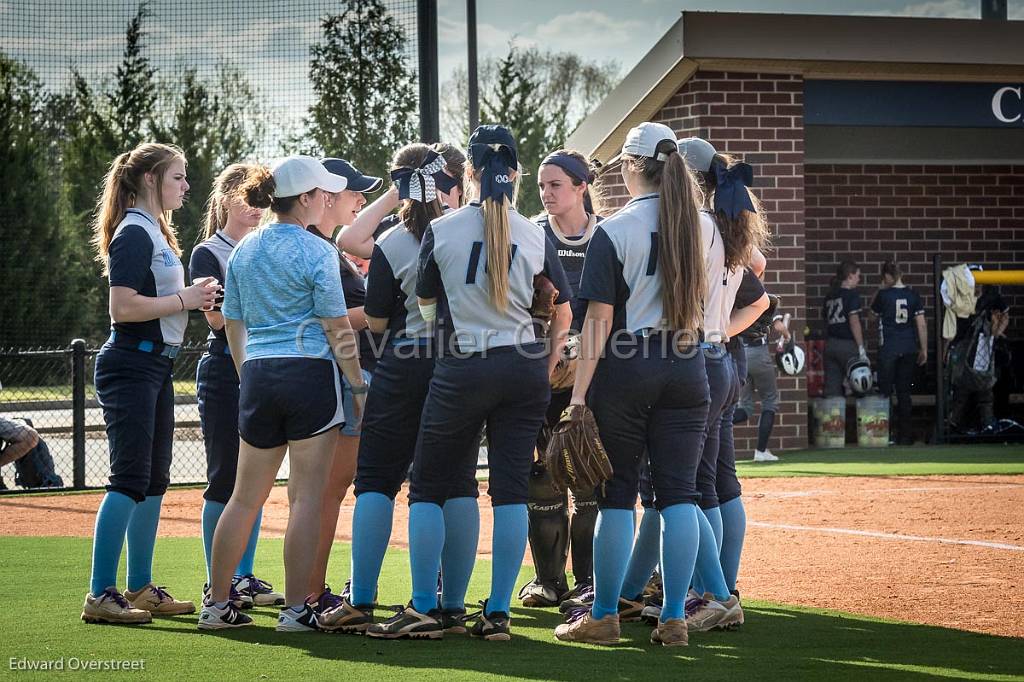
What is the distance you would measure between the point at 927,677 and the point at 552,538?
6.69 ft

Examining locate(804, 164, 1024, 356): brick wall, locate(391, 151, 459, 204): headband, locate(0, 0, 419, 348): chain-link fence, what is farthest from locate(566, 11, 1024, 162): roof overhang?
locate(391, 151, 459, 204): headband

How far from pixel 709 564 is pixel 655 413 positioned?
77 cm

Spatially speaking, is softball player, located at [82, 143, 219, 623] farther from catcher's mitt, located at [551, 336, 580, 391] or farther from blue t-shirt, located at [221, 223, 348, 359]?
catcher's mitt, located at [551, 336, 580, 391]

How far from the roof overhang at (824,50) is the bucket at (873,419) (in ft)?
11.5

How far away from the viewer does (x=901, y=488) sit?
10.1m

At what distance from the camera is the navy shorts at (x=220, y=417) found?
219 inches

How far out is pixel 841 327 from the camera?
14.1 meters

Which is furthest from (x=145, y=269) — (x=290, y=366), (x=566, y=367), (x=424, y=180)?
(x=566, y=367)

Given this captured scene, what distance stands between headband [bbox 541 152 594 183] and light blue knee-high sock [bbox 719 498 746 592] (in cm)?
159

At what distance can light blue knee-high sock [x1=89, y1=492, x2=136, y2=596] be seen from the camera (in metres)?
5.27

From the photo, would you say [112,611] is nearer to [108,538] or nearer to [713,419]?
[108,538]

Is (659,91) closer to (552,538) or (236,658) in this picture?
(552,538)

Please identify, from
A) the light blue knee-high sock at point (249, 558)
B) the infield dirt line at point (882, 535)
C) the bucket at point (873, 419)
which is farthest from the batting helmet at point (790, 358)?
the light blue knee-high sock at point (249, 558)

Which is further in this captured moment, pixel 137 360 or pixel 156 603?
pixel 156 603
